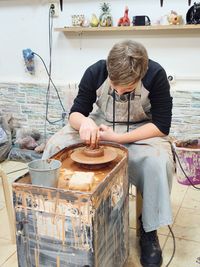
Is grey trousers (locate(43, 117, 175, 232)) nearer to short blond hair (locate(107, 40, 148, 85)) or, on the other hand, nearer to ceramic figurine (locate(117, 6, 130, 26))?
short blond hair (locate(107, 40, 148, 85))

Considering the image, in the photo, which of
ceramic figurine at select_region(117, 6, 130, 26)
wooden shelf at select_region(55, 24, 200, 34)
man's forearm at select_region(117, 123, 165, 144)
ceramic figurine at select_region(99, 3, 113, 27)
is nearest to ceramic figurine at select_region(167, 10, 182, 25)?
wooden shelf at select_region(55, 24, 200, 34)

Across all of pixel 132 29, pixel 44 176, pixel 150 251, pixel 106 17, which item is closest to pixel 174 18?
pixel 132 29

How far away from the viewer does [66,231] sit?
1.04 m

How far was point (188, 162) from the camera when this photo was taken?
2197 mm

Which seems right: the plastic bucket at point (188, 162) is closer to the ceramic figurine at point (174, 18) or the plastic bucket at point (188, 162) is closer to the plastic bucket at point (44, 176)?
the ceramic figurine at point (174, 18)

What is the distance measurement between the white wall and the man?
2.93ft

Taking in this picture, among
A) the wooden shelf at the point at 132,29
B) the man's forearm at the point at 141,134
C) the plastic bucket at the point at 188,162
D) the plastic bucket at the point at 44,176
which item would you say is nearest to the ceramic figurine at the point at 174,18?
the wooden shelf at the point at 132,29

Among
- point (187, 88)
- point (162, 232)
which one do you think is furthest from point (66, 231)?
point (187, 88)

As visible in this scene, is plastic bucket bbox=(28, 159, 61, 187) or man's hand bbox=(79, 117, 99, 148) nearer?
plastic bucket bbox=(28, 159, 61, 187)

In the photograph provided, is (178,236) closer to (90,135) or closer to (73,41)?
(90,135)

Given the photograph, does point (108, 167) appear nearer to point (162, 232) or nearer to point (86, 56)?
point (162, 232)

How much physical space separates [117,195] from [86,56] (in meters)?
1.64

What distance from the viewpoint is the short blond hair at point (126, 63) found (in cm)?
121

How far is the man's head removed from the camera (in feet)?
3.97
